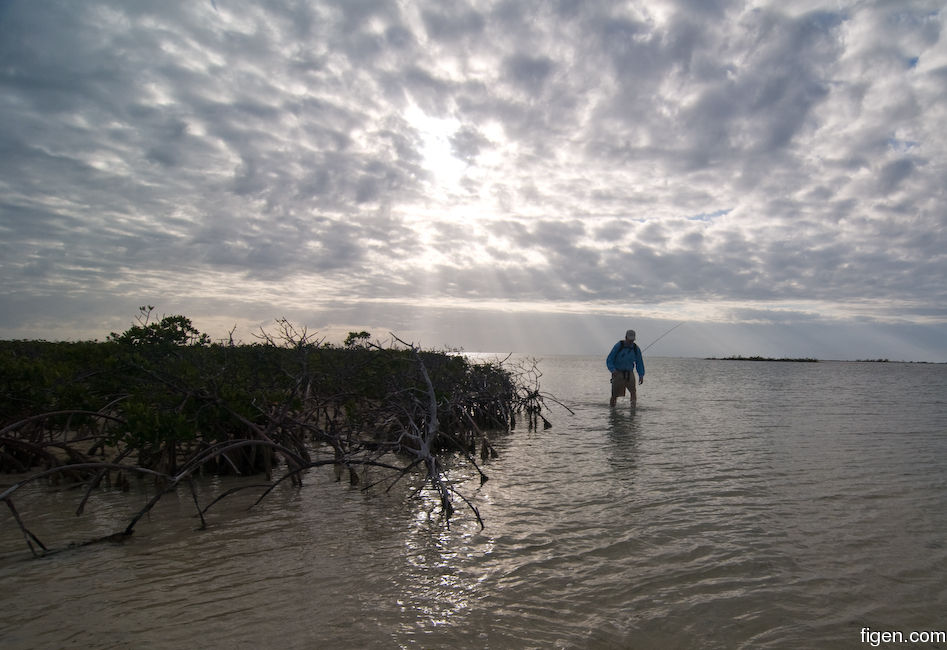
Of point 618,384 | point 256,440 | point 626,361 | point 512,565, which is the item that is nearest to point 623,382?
point 618,384

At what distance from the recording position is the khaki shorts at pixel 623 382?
46.6ft

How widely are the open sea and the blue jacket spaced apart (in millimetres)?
6483

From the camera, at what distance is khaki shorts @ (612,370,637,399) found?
46.6 ft

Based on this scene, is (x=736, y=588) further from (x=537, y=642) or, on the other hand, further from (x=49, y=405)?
(x=49, y=405)

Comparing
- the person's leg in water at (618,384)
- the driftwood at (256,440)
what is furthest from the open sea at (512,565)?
the person's leg in water at (618,384)

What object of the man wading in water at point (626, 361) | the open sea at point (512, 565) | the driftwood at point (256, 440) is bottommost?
the open sea at point (512, 565)

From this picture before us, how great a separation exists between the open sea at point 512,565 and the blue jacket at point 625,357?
648 cm

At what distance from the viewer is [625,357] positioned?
45.2ft

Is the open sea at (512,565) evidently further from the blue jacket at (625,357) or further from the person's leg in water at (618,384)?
the person's leg in water at (618,384)

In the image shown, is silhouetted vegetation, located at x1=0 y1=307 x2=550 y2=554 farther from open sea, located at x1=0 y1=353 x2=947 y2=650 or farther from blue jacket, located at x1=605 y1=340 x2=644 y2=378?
blue jacket, located at x1=605 y1=340 x2=644 y2=378

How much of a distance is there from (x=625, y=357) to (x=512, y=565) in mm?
10532

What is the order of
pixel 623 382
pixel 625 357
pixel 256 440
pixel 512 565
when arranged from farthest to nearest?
pixel 623 382 → pixel 625 357 → pixel 256 440 → pixel 512 565

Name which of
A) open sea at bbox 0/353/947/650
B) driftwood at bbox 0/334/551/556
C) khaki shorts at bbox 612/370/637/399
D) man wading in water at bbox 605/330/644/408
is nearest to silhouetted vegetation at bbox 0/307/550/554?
driftwood at bbox 0/334/551/556

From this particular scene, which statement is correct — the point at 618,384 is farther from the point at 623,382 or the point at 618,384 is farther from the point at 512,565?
the point at 512,565
